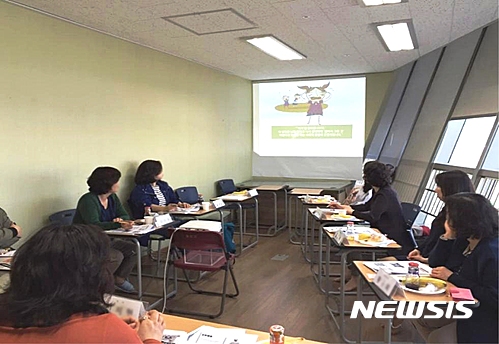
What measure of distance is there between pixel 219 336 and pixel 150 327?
0.33 meters

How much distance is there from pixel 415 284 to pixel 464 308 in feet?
0.84

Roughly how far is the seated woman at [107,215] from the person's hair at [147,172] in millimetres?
800

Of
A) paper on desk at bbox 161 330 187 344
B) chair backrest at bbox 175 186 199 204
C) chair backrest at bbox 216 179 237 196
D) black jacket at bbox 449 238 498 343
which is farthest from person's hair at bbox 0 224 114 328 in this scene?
chair backrest at bbox 216 179 237 196

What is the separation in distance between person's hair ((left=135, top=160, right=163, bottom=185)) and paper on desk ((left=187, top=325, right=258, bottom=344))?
3293 millimetres

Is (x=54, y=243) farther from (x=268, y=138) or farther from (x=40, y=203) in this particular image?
(x=268, y=138)

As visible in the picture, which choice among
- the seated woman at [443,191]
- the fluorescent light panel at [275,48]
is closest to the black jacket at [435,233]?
the seated woman at [443,191]

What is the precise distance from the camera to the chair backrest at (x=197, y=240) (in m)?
3.43

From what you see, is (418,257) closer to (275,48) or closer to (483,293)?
(483,293)

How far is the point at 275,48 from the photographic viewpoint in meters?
5.32

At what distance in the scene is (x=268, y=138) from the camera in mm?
8062

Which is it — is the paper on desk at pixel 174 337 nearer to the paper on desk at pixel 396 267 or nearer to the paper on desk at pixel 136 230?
the paper on desk at pixel 396 267

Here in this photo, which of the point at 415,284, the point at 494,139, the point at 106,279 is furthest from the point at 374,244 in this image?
the point at 106,279

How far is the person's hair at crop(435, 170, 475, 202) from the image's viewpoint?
291 cm

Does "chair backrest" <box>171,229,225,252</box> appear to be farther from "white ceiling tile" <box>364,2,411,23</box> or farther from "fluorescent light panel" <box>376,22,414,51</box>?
"fluorescent light panel" <box>376,22,414,51</box>
